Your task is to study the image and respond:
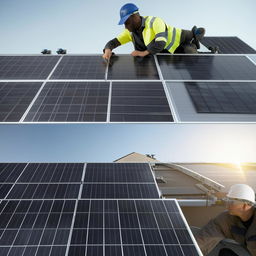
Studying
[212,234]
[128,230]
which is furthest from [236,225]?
[128,230]

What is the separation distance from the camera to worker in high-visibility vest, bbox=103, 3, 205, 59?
9164mm

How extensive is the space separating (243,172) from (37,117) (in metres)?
8.10

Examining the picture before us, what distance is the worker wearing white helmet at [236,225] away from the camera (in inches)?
232

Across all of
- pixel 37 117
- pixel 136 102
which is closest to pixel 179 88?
pixel 136 102

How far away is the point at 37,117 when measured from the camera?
266 inches

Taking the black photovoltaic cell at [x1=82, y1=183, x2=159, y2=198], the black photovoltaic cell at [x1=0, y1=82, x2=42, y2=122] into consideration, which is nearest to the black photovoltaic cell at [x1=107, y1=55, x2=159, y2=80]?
the black photovoltaic cell at [x1=0, y1=82, x2=42, y2=122]

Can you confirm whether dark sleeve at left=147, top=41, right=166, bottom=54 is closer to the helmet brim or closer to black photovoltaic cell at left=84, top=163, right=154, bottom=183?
the helmet brim

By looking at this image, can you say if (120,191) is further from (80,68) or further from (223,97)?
(80,68)

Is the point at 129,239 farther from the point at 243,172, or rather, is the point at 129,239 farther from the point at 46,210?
the point at 243,172

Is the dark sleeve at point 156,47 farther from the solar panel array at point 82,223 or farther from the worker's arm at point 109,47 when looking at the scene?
the solar panel array at point 82,223

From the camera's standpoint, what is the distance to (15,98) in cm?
748

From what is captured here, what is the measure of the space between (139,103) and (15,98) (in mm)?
2881

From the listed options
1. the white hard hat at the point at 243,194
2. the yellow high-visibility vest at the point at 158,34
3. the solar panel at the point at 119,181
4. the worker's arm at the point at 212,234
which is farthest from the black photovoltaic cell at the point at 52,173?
the yellow high-visibility vest at the point at 158,34

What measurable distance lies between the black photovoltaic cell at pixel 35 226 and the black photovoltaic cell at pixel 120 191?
114 centimetres
